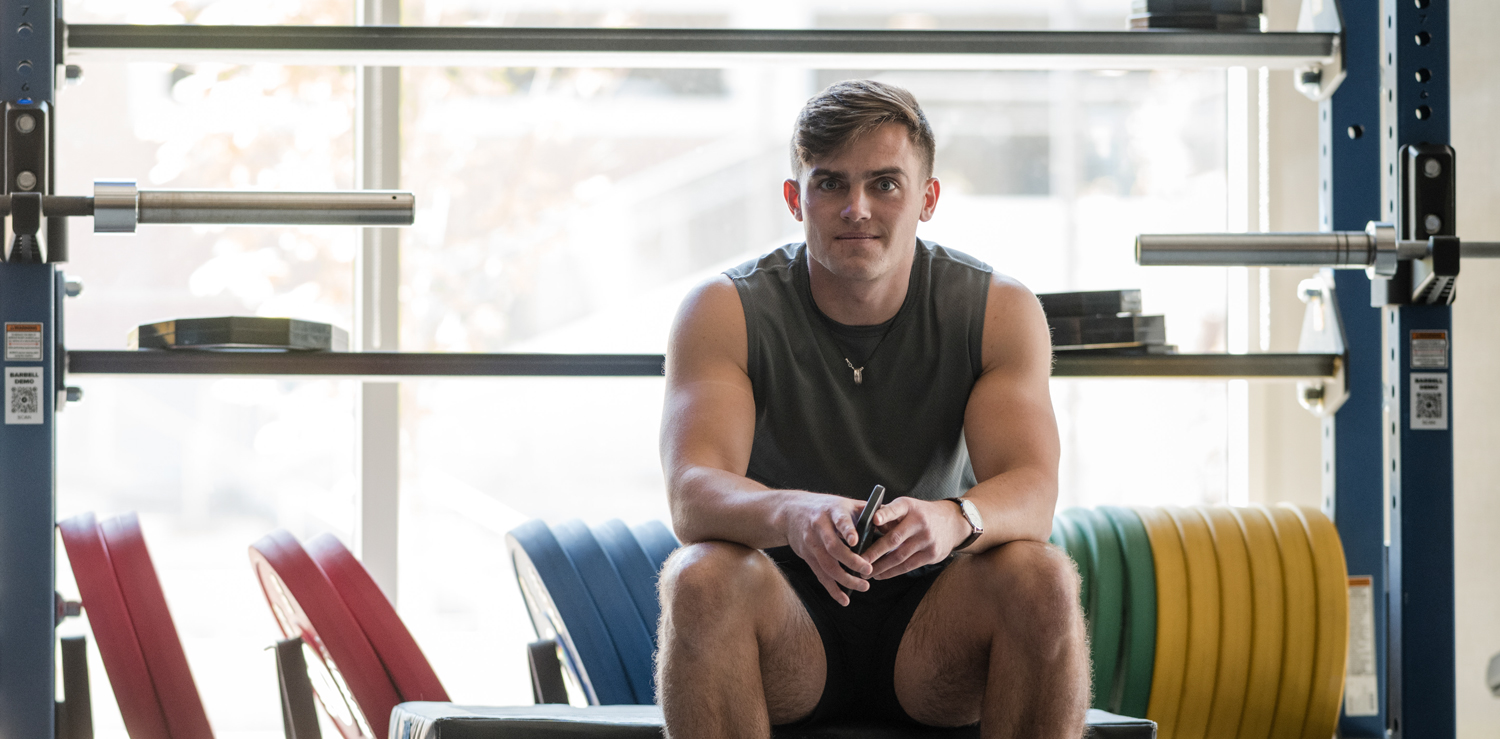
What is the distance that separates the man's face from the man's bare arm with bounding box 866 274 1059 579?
0.22 metres

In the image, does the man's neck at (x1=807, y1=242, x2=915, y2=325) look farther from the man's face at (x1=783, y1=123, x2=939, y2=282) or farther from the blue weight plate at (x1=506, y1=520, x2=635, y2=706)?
the blue weight plate at (x1=506, y1=520, x2=635, y2=706)

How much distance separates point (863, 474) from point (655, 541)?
0.51 m

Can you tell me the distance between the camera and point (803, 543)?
1534 millimetres

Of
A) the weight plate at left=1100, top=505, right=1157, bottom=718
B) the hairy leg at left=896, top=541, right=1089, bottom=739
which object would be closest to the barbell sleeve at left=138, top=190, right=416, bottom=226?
the hairy leg at left=896, top=541, right=1089, bottom=739

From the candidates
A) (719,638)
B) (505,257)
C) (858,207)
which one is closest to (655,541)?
(719,638)

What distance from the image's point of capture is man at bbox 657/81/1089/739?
4.98ft

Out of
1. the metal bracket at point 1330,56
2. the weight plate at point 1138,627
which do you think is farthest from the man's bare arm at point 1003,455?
the metal bracket at point 1330,56

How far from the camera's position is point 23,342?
1934 millimetres

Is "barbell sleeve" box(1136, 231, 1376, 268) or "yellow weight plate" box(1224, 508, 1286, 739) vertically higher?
"barbell sleeve" box(1136, 231, 1376, 268)

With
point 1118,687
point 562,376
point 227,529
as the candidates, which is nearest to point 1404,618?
point 1118,687

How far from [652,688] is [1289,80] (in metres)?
2.11

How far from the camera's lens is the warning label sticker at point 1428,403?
76.0 inches

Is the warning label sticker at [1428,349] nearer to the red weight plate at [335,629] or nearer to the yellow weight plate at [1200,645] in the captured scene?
the yellow weight plate at [1200,645]

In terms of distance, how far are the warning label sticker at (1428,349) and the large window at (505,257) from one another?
834mm
